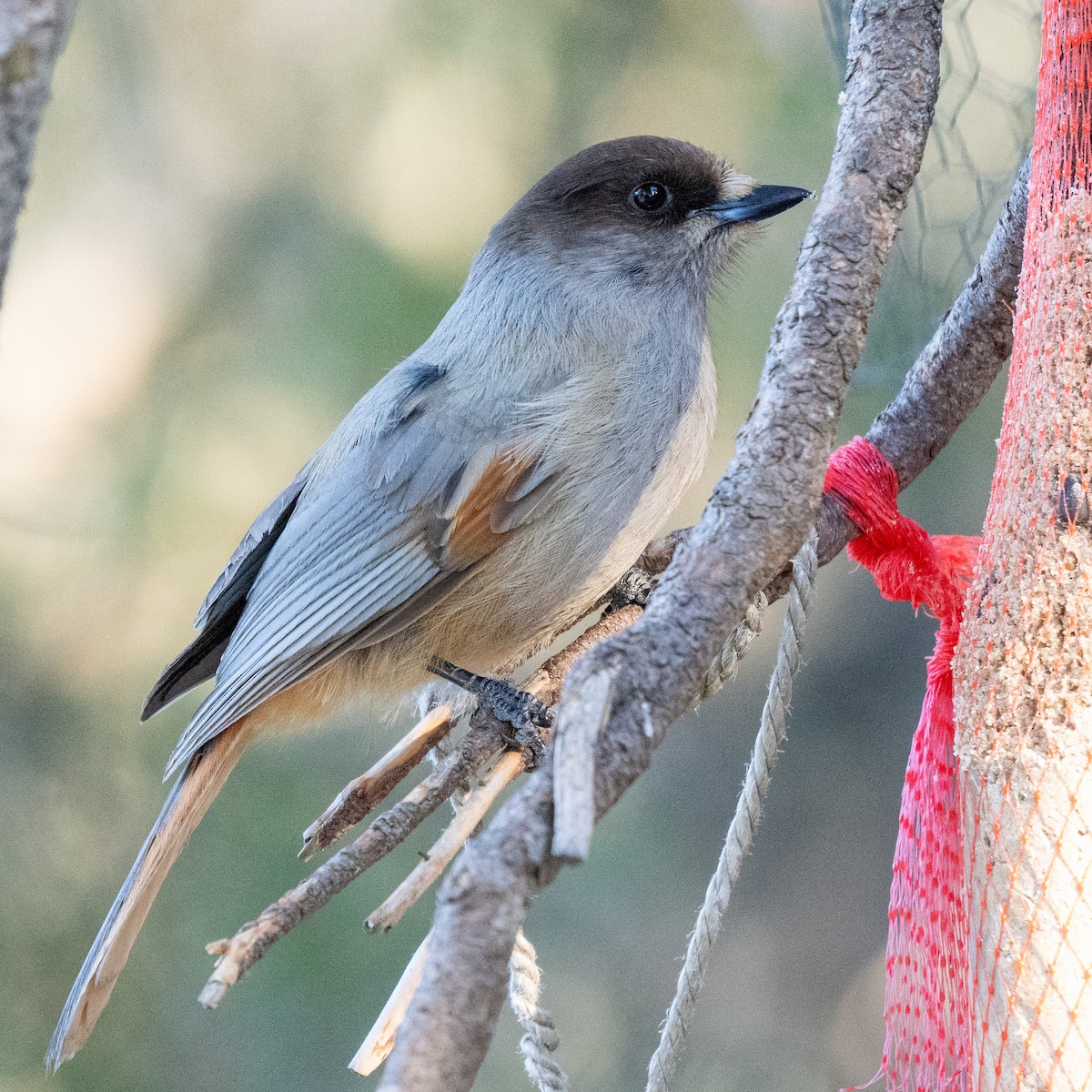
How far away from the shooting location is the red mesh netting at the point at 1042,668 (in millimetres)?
1300

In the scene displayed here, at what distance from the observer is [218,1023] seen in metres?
3.05

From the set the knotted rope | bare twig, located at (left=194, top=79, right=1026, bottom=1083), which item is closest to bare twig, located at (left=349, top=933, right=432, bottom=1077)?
the knotted rope

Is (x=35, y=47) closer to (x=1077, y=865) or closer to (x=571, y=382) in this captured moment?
(x=571, y=382)

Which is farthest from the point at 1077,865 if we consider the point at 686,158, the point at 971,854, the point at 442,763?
the point at 686,158

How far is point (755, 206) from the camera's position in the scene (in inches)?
76.0

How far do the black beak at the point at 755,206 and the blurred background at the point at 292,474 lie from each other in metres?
0.87

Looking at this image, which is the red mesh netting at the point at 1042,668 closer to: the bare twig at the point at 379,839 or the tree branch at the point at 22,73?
the bare twig at the point at 379,839

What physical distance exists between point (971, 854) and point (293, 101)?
273 centimetres

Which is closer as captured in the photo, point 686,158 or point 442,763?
point 442,763

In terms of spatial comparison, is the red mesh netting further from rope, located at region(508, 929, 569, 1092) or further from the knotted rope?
rope, located at region(508, 929, 569, 1092)

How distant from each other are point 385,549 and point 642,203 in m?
0.71

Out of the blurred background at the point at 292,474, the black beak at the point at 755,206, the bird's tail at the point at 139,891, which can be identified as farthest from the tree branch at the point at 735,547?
the blurred background at the point at 292,474

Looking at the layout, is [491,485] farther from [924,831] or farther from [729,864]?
[924,831]

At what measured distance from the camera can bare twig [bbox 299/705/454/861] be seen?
154cm
